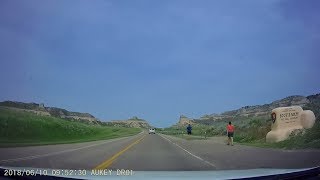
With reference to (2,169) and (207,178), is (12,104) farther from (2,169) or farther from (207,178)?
(207,178)

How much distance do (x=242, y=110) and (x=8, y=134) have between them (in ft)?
83.9

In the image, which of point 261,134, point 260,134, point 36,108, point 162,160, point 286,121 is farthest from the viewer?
point 260,134

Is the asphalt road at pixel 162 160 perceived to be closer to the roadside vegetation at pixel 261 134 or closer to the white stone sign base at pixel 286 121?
the roadside vegetation at pixel 261 134

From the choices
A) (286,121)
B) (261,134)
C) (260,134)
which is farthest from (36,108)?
(260,134)

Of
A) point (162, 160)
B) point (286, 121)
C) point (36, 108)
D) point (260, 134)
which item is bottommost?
point (162, 160)

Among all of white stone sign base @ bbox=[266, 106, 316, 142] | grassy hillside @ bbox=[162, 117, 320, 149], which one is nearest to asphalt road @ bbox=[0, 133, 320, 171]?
grassy hillside @ bbox=[162, 117, 320, 149]

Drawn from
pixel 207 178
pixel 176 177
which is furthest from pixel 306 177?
pixel 176 177

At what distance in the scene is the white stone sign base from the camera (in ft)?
94.6

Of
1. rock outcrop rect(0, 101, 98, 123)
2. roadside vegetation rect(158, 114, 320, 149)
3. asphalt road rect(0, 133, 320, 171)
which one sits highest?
rock outcrop rect(0, 101, 98, 123)

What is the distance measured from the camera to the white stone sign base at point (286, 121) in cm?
2882

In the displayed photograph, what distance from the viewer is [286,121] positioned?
29.8m

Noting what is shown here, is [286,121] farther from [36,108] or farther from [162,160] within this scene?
[36,108]

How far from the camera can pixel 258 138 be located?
36.4 metres

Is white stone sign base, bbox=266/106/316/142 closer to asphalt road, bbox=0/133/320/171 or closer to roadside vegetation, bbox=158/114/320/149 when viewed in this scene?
roadside vegetation, bbox=158/114/320/149
